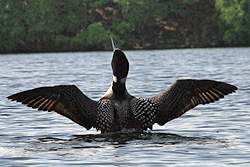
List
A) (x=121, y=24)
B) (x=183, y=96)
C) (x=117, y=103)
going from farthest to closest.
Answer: (x=121, y=24) → (x=183, y=96) → (x=117, y=103)

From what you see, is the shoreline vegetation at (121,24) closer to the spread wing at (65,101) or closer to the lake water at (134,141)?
the lake water at (134,141)

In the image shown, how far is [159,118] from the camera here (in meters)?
21.3

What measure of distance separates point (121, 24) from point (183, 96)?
432 feet

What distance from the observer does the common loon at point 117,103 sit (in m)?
20.9

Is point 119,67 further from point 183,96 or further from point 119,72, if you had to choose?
point 183,96

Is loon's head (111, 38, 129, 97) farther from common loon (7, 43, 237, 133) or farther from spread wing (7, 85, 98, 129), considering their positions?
spread wing (7, 85, 98, 129)

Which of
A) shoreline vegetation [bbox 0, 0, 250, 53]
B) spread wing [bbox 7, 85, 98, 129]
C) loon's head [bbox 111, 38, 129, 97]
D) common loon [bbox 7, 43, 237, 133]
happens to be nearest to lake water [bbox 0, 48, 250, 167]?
common loon [bbox 7, 43, 237, 133]

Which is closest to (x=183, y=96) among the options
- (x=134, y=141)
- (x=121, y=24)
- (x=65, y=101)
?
(x=134, y=141)

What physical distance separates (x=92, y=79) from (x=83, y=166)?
33.9m

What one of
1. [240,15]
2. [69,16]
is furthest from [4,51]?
[240,15]

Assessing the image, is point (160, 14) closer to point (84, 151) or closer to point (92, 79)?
point (92, 79)

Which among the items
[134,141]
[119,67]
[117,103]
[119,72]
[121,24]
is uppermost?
[119,67]

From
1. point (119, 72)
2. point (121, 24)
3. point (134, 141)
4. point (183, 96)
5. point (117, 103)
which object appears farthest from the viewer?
point (121, 24)

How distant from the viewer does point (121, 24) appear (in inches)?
6009
